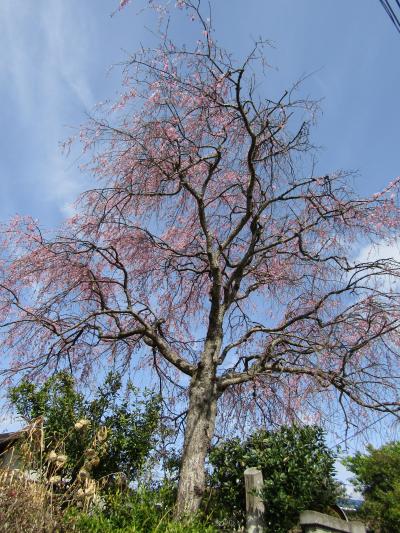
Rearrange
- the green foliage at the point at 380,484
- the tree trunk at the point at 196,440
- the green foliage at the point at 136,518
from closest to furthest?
the green foliage at the point at 136,518, the tree trunk at the point at 196,440, the green foliage at the point at 380,484

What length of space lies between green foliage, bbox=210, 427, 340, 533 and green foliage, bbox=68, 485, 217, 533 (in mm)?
824

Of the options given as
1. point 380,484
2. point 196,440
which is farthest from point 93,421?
point 380,484

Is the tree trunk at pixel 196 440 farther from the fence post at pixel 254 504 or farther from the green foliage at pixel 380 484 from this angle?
the green foliage at pixel 380 484

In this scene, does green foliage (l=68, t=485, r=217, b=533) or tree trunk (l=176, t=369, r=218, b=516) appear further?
tree trunk (l=176, t=369, r=218, b=516)

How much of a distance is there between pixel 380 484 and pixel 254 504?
1088 cm

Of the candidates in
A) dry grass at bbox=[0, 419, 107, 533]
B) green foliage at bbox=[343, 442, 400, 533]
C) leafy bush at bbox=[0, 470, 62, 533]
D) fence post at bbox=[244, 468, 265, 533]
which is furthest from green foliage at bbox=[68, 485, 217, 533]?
green foliage at bbox=[343, 442, 400, 533]

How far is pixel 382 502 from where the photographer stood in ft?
43.5

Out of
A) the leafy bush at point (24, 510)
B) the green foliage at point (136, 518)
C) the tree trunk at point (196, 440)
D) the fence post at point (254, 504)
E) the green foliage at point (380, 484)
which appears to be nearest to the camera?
the leafy bush at point (24, 510)

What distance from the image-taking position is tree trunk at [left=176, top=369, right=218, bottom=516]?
5.60m

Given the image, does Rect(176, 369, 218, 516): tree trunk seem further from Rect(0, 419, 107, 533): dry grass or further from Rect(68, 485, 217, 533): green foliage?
Rect(0, 419, 107, 533): dry grass

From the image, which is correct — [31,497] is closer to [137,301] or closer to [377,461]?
[137,301]

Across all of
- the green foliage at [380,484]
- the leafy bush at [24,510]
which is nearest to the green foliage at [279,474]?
the leafy bush at [24,510]

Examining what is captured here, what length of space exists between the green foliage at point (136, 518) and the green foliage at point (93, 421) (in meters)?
1.06

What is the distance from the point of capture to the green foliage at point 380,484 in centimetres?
1238
